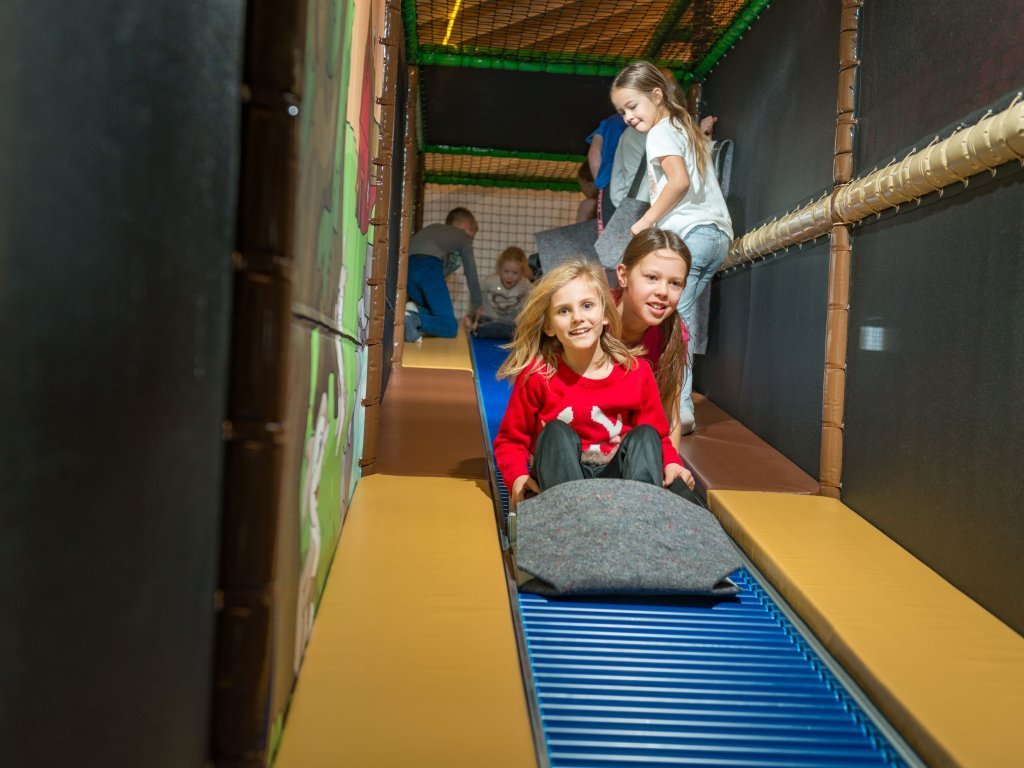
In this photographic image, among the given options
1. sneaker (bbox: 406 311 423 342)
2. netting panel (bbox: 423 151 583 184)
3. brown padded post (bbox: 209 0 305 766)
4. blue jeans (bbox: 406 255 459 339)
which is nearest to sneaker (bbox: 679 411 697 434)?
brown padded post (bbox: 209 0 305 766)

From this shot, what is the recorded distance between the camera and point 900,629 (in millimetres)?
1883

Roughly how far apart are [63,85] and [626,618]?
1546 mm

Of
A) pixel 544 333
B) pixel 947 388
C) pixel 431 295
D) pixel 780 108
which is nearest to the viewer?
pixel 947 388

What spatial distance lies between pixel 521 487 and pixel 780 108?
238 centimetres

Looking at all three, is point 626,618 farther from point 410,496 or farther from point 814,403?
point 814,403

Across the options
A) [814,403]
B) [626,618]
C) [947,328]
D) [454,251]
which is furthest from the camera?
[454,251]

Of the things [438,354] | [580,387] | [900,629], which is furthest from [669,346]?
[438,354]

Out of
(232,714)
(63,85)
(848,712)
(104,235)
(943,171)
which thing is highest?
(943,171)

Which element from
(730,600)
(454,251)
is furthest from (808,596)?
(454,251)

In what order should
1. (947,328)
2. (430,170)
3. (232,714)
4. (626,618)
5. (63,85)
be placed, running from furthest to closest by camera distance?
(430,170)
(947,328)
(626,618)
(232,714)
(63,85)

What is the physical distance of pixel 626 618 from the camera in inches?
80.2

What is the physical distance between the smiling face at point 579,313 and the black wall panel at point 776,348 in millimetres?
1046

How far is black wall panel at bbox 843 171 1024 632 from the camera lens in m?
2.04

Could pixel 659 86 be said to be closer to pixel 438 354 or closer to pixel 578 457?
pixel 578 457
